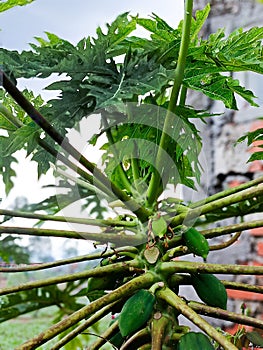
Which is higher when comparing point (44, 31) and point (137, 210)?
point (44, 31)

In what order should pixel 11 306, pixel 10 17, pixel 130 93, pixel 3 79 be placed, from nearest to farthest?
pixel 3 79, pixel 130 93, pixel 10 17, pixel 11 306

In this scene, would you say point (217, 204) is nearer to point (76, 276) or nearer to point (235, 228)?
point (235, 228)

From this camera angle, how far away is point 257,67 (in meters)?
0.60

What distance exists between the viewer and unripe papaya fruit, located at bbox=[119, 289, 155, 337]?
0.53m

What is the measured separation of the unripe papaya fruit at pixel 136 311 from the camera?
21.0 inches

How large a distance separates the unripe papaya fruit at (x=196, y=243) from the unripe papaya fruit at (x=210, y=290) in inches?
1.1

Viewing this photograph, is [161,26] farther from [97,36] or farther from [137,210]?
[137,210]

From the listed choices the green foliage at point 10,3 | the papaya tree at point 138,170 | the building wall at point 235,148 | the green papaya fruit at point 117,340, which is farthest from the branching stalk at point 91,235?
the building wall at point 235,148

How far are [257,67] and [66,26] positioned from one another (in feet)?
0.93

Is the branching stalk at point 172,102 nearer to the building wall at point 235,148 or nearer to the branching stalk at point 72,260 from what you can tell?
the branching stalk at point 72,260

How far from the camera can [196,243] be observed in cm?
56

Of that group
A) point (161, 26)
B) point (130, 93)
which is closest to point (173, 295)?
point (130, 93)

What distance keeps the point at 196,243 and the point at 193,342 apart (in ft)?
0.33

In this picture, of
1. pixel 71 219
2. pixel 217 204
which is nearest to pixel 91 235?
pixel 71 219
